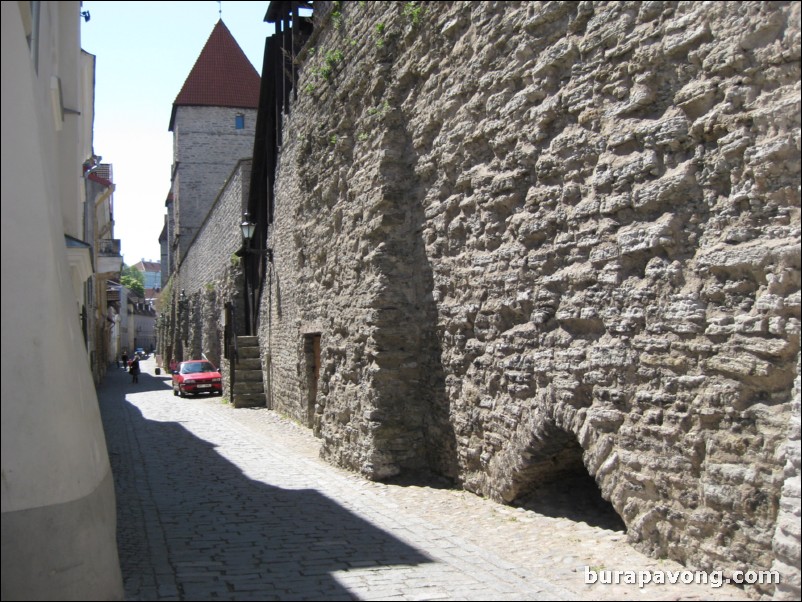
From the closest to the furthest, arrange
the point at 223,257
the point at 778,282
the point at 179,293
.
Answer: the point at 778,282
the point at 223,257
the point at 179,293

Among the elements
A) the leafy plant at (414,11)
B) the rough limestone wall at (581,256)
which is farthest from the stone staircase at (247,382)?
the leafy plant at (414,11)

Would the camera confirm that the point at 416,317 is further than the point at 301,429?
No

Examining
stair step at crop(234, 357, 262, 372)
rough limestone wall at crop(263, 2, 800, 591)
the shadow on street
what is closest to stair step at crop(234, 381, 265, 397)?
stair step at crop(234, 357, 262, 372)

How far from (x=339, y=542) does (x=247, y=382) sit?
39.9 ft

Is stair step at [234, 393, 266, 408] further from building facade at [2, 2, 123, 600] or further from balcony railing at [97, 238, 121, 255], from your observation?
building facade at [2, 2, 123, 600]

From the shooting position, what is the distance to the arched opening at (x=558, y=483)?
581 centimetres

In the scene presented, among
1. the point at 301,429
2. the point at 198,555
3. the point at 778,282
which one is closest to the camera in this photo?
the point at 778,282

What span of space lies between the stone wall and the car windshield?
51 cm

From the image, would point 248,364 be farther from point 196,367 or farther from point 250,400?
point 196,367

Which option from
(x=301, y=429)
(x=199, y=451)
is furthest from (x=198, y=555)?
(x=301, y=429)

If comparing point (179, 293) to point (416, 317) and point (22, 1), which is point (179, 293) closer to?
point (416, 317)

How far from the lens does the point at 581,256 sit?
17.6ft

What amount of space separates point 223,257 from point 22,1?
60.0ft

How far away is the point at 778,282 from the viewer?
12.6 feet
